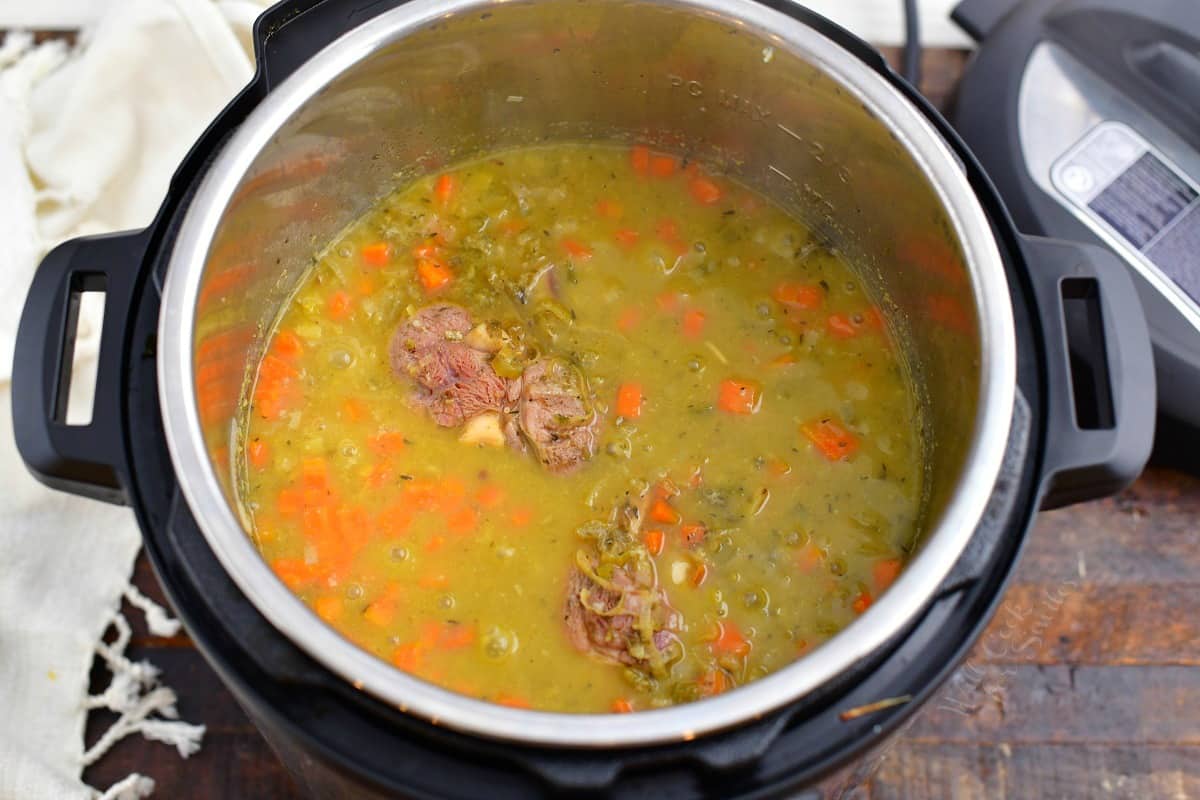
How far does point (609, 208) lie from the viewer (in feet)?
6.51

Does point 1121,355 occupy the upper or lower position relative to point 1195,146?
upper

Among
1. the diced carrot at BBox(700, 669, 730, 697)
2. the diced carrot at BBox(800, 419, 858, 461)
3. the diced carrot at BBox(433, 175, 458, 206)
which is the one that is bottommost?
the diced carrot at BBox(700, 669, 730, 697)

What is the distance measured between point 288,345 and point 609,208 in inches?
24.0

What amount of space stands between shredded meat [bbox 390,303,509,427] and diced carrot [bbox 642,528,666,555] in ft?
1.04

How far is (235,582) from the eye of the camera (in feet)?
4.16

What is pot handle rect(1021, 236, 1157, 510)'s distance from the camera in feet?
4.47

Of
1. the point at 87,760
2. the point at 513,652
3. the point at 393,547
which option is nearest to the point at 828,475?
the point at 513,652

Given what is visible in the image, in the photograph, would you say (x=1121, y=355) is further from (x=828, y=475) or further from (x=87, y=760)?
(x=87, y=760)

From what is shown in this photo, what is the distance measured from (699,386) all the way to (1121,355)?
0.64 metres

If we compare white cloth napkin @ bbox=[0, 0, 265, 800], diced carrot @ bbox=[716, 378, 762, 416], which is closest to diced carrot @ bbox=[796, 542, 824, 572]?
diced carrot @ bbox=[716, 378, 762, 416]

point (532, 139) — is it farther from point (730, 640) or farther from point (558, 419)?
point (730, 640)

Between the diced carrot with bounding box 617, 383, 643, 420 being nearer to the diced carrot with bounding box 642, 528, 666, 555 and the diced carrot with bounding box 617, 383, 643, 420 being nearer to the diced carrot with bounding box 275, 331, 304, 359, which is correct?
the diced carrot with bounding box 642, 528, 666, 555

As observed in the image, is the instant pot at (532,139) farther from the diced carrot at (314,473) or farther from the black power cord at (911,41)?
the black power cord at (911,41)

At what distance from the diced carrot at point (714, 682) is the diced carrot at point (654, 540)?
199 mm
